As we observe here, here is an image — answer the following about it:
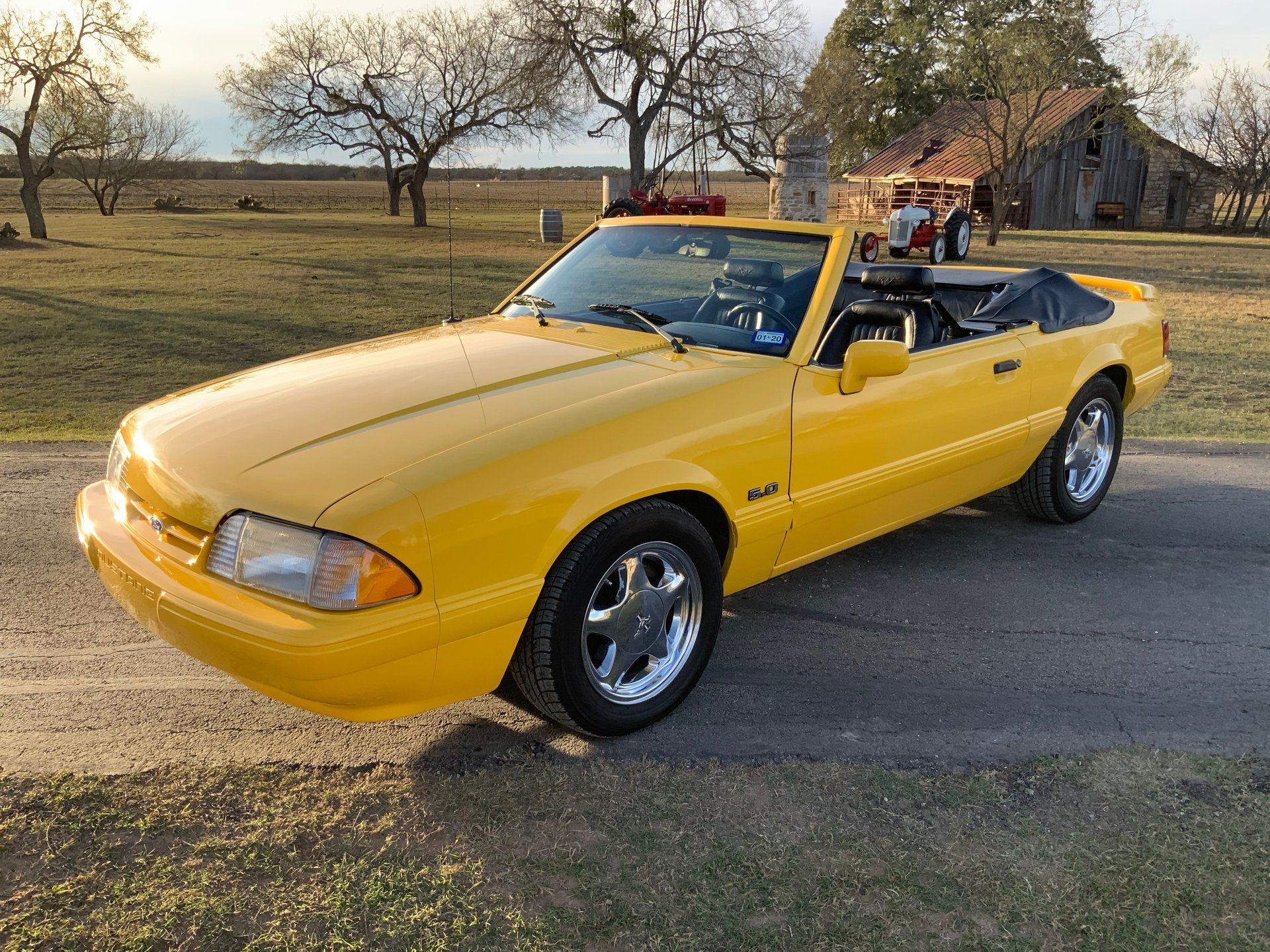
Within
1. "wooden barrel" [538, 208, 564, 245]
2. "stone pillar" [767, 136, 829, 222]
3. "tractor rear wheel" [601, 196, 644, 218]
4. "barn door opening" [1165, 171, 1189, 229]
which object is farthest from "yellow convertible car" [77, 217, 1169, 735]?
"barn door opening" [1165, 171, 1189, 229]

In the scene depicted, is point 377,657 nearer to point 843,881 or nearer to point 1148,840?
point 843,881

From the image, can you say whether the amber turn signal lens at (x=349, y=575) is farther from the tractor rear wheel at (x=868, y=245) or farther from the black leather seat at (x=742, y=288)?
the tractor rear wheel at (x=868, y=245)

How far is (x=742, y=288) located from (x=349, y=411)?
169cm

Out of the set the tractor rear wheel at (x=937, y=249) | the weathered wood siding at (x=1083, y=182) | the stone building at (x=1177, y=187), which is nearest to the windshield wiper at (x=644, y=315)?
the tractor rear wheel at (x=937, y=249)

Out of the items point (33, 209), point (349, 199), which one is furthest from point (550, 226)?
point (349, 199)

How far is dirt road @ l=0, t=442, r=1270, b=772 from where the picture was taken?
305 centimetres

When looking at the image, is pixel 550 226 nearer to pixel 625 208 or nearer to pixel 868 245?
pixel 625 208

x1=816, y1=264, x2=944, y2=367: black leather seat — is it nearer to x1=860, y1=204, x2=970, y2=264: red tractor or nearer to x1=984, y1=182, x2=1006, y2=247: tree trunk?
x1=860, y1=204, x2=970, y2=264: red tractor

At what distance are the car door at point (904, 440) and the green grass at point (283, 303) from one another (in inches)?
159

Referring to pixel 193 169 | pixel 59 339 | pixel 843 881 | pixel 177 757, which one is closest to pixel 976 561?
pixel 843 881

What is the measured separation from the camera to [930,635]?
386 centimetres

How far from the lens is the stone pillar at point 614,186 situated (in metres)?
33.2

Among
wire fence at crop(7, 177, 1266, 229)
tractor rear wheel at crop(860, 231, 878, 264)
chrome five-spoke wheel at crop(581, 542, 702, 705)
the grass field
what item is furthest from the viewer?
the grass field

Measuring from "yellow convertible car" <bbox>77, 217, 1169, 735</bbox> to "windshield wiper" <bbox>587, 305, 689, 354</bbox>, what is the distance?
0.02 metres
